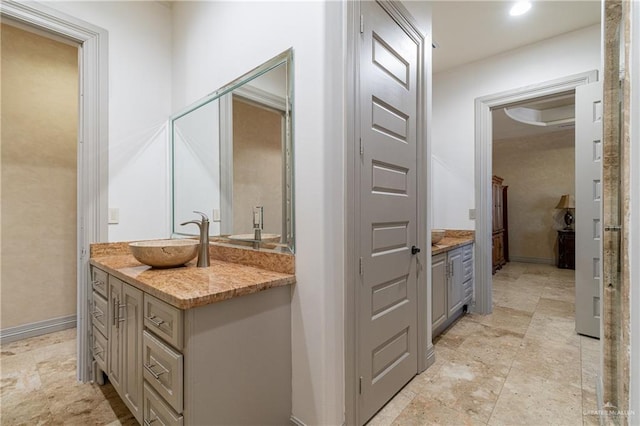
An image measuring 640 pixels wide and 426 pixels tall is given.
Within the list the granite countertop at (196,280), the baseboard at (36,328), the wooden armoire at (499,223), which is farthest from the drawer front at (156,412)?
the wooden armoire at (499,223)

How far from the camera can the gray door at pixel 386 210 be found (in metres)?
1.60

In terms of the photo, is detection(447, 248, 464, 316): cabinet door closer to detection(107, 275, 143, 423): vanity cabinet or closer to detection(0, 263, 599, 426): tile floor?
detection(0, 263, 599, 426): tile floor

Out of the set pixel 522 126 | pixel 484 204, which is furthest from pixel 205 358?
pixel 522 126

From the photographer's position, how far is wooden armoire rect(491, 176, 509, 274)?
561 cm

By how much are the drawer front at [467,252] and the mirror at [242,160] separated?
7.61 ft

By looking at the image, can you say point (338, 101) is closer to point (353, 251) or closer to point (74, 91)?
point (353, 251)

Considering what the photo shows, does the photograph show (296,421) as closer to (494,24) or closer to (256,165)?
(256,165)

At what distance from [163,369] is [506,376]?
2.19 m

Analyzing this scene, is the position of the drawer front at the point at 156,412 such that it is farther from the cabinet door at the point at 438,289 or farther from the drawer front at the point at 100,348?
the cabinet door at the point at 438,289

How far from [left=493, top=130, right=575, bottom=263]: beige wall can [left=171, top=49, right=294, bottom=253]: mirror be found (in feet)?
21.9

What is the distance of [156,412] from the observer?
1318mm

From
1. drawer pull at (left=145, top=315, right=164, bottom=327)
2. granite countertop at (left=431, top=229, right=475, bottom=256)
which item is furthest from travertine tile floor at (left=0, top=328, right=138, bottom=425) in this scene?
granite countertop at (left=431, top=229, right=475, bottom=256)

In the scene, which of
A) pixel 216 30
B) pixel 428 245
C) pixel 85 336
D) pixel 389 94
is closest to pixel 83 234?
pixel 85 336

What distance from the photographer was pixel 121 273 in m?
1.60
